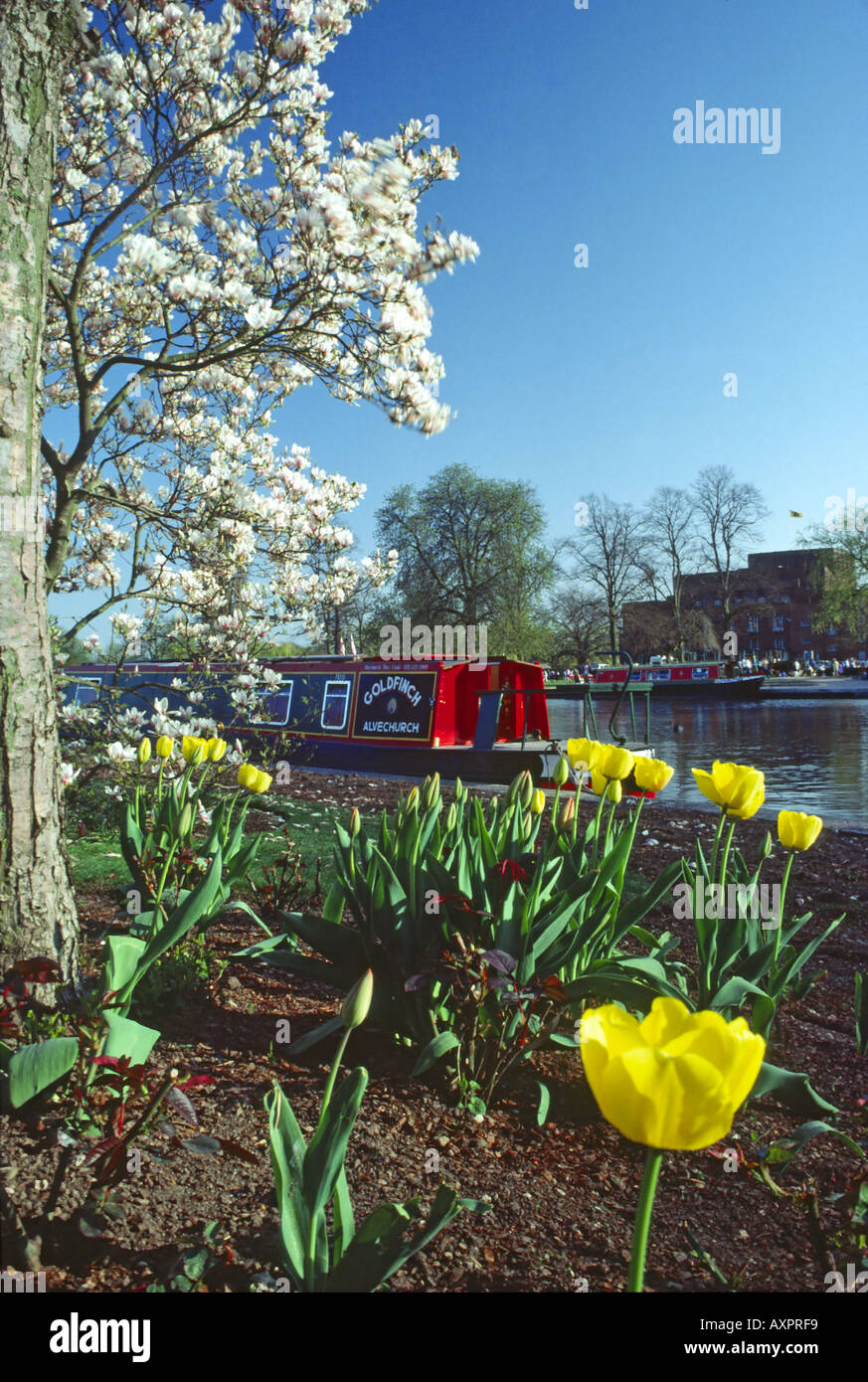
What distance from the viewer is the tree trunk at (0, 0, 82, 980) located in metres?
2.22

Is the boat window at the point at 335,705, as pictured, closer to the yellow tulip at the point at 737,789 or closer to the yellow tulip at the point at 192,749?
the yellow tulip at the point at 192,749

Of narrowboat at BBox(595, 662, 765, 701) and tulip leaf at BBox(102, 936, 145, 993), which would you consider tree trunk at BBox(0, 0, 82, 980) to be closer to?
tulip leaf at BBox(102, 936, 145, 993)

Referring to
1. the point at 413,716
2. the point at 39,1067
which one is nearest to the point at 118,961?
the point at 39,1067

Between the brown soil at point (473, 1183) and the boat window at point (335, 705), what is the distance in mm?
11325

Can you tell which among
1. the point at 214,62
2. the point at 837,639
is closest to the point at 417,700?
the point at 214,62

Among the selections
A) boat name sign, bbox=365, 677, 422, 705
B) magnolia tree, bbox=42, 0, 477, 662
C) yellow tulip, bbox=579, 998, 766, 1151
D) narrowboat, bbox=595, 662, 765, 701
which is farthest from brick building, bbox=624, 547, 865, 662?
yellow tulip, bbox=579, 998, 766, 1151

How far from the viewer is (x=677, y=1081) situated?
0.81 meters

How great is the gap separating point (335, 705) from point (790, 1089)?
41.2 ft

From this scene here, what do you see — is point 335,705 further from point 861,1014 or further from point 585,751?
point 861,1014

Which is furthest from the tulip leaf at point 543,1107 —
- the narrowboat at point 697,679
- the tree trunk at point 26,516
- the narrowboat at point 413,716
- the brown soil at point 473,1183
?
the narrowboat at point 697,679

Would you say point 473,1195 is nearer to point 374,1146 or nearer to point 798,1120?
point 374,1146

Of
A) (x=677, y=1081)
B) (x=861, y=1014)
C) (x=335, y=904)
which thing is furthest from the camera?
(x=335, y=904)

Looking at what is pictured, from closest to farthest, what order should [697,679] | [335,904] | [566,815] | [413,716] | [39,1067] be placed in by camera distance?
[39,1067], [335,904], [566,815], [413,716], [697,679]
